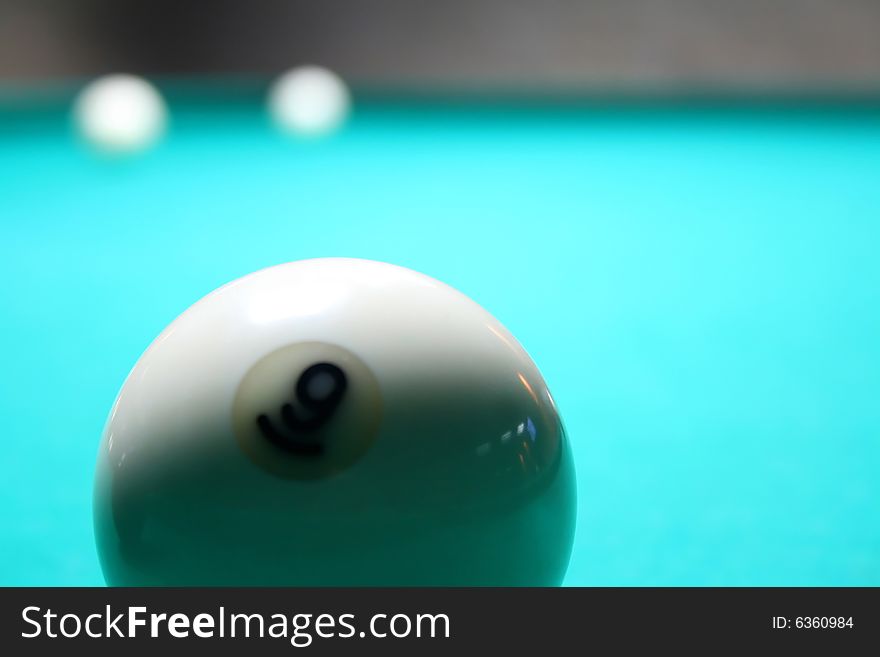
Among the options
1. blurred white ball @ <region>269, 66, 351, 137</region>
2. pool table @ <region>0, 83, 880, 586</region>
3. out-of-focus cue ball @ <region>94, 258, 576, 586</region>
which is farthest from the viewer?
blurred white ball @ <region>269, 66, 351, 137</region>

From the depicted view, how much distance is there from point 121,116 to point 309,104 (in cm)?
122

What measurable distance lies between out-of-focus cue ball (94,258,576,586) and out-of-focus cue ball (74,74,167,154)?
4.05 m

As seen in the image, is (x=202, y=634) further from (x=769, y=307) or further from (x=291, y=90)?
(x=291, y=90)

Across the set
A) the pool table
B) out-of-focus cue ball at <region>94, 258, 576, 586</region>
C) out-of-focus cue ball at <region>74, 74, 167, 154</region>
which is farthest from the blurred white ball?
out-of-focus cue ball at <region>94, 258, 576, 586</region>

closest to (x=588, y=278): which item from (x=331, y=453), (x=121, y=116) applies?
(x=331, y=453)

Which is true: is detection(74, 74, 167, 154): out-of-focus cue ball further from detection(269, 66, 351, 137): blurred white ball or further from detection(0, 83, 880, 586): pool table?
detection(269, 66, 351, 137): blurred white ball

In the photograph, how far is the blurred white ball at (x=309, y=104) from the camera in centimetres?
592

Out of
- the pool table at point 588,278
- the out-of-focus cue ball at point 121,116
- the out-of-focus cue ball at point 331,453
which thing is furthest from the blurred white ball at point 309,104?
the out-of-focus cue ball at point 331,453

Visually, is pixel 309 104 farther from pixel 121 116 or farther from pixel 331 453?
pixel 331 453

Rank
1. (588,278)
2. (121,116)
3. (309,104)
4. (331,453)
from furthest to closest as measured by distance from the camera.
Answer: (309,104) < (121,116) < (588,278) < (331,453)

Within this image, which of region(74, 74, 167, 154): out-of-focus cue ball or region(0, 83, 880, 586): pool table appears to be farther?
region(74, 74, 167, 154): out-of-focus cue ball

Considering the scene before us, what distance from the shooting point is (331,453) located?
128 cm

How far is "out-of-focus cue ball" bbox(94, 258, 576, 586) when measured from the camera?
4.17ft

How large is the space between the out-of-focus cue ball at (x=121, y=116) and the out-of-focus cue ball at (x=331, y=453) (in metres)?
4.05
